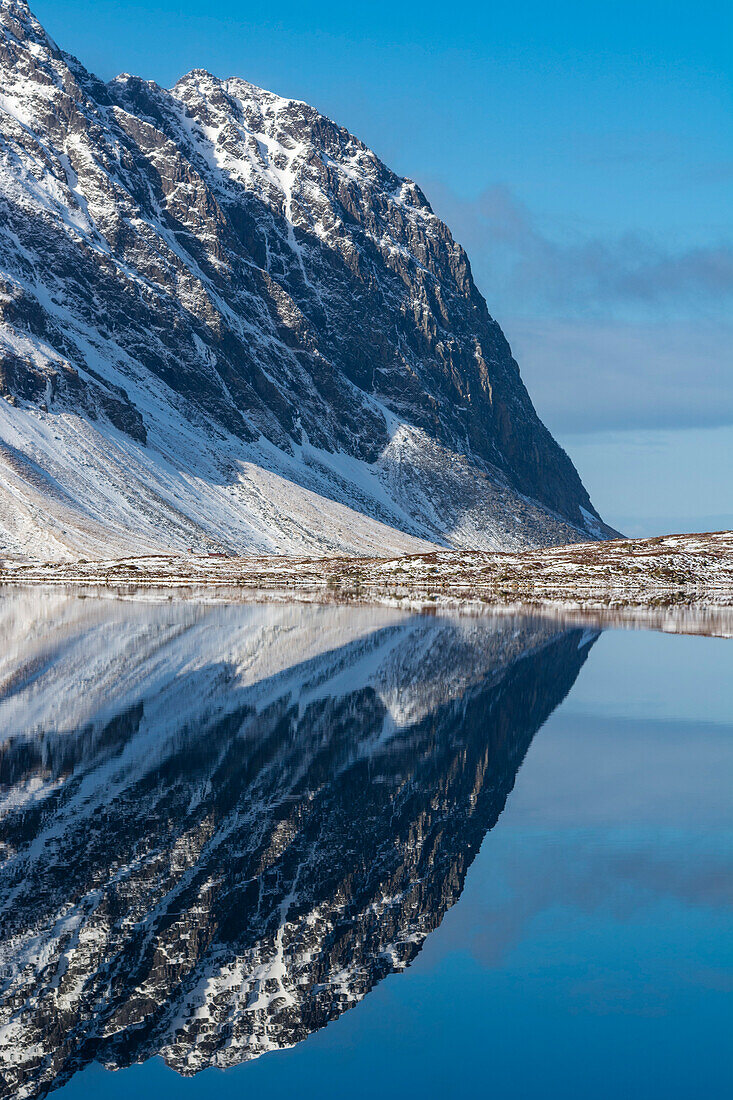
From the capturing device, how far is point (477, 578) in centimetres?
11912

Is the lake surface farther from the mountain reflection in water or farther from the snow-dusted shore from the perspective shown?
the snow-dusted shore

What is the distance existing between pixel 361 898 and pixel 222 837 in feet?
11.6

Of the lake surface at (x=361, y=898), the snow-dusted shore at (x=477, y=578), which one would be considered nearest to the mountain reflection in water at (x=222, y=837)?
the lake surface at (x=361, y=898)

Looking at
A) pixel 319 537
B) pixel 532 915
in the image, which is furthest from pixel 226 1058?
pixel 319 537

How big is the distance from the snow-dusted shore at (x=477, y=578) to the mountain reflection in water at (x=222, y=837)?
1765 inches

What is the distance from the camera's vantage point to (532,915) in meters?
15.5

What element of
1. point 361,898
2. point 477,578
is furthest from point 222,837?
point 477,578

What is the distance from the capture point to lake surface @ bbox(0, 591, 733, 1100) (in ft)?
37.6

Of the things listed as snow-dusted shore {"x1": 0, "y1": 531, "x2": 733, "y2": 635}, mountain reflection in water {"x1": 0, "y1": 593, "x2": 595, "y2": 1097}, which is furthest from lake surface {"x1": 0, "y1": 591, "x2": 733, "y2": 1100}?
snow-dusted shore {"x1": 0, "y1": 531, "x2": 733, "y2": 635}

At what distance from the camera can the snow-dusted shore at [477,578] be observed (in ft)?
297

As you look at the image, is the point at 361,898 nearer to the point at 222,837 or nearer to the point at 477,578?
the point at 222,837

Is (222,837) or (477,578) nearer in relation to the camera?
(222,837)

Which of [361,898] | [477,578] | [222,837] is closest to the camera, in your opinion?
[361,898]

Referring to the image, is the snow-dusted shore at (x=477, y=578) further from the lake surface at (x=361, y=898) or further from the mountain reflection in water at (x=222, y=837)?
the lake surface at (x=361, y=898)
